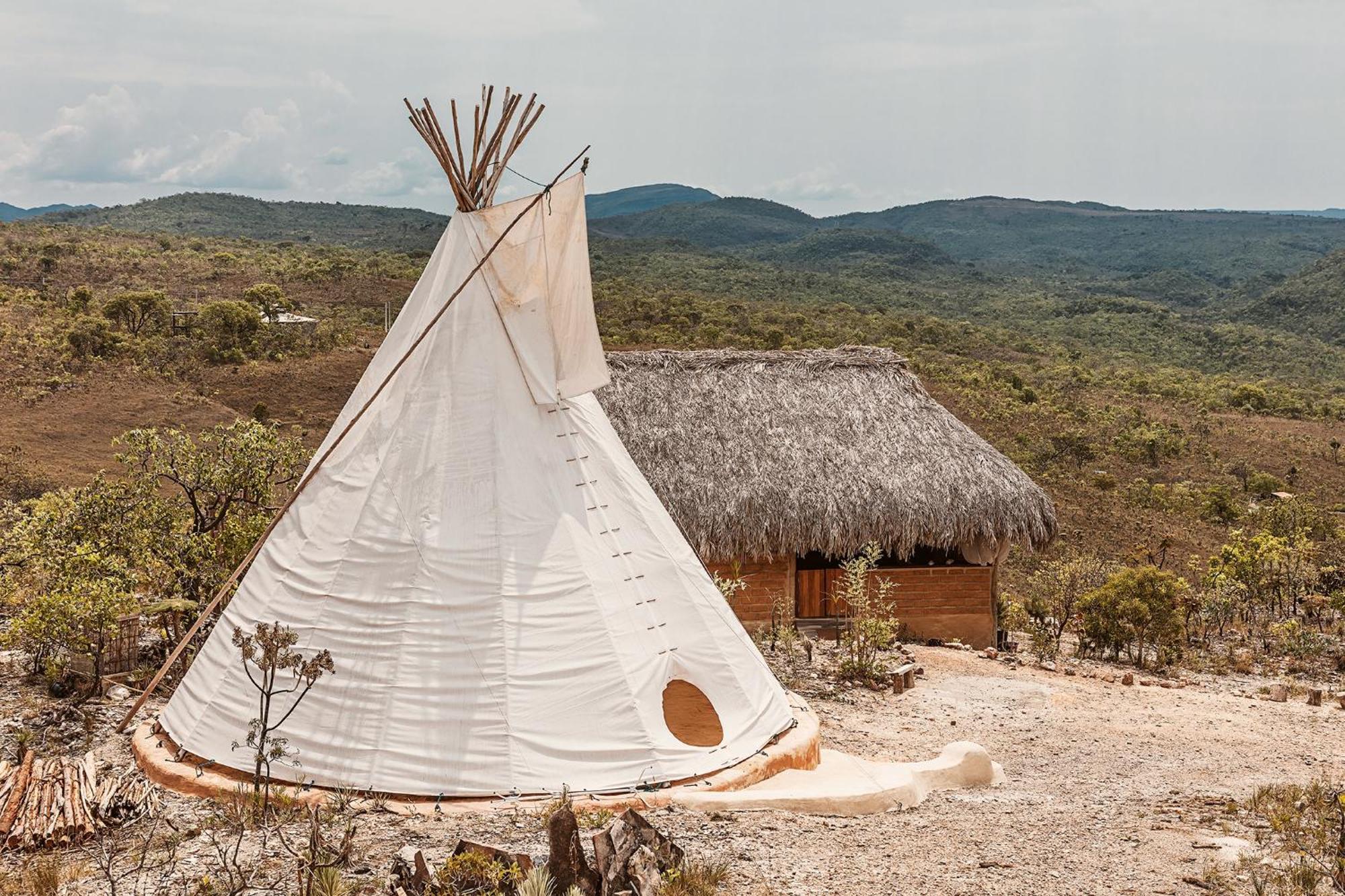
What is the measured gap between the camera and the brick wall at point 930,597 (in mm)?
13422

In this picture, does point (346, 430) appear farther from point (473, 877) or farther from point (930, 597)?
point (930, 597)

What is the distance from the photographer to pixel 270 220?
8269cm

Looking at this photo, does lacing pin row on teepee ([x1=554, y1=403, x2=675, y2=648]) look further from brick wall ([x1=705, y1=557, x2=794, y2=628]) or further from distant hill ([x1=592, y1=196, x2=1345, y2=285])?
distant hill ([x1=592, y1=196, x2=1345, y2=285])

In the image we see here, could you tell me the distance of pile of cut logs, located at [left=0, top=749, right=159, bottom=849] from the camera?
5543mm

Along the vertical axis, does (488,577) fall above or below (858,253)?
below

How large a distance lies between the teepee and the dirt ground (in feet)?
1.50

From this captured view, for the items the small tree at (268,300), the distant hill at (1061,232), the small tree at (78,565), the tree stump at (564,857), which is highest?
the distant hill at (1061,232)

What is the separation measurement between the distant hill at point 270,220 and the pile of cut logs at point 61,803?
63.8 metres

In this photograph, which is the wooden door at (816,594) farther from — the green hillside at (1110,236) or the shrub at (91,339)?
the green hillside at (1110,236)

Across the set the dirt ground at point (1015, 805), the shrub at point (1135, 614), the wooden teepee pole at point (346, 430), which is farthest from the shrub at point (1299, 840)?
the shrub at point (1135, 614)

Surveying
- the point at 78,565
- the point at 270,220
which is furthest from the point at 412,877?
the point at 270,220

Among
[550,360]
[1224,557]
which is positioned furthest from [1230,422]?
[550,360]

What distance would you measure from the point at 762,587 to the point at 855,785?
6.92m

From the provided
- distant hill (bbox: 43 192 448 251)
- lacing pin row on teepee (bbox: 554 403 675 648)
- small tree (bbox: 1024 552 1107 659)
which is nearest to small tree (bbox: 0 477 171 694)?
lacing pin row on teepee (bbox: 554 403 675 648)
